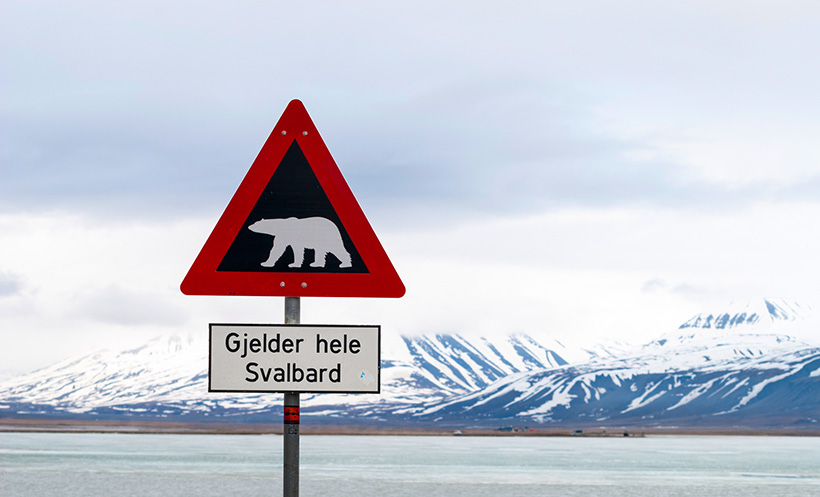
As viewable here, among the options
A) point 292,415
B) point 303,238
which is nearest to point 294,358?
point 292,415

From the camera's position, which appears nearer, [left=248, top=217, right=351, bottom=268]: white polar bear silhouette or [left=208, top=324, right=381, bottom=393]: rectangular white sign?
[left=208, top=324, right=381, bottom=393]: rectangular white sign

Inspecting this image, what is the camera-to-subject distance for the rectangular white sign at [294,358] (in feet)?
20.9

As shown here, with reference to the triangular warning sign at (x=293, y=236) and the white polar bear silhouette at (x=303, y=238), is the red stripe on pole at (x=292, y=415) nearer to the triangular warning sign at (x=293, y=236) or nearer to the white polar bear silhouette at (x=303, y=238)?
the triangular warning sign at (x=293, y=236)

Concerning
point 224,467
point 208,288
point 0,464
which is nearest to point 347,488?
point 224,467

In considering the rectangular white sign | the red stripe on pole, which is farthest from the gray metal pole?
the rectangular white sign

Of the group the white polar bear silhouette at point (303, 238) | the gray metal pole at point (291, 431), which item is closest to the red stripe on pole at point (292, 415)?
the gray metal pole at point (291, 431)

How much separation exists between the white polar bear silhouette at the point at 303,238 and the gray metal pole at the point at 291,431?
0.27 m

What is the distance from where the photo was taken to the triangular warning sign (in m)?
6.54

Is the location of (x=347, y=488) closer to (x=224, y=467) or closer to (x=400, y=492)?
(x=400, y=492)

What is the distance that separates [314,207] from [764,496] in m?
85.7

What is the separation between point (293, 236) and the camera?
21.5 ft

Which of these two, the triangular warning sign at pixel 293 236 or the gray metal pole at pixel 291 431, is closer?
the gray metal pole at pixel 291 431

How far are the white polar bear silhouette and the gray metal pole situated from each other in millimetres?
268

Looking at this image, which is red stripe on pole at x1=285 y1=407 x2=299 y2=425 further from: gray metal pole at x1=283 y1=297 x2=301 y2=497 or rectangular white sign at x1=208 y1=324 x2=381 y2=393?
rectangular white sign at x1=208 y1=324 x2=381 y2=393
